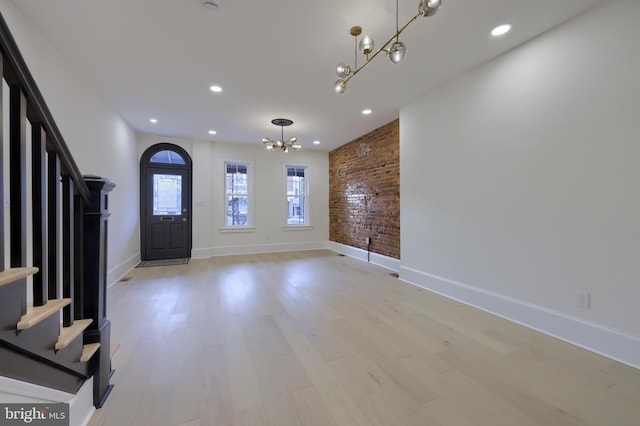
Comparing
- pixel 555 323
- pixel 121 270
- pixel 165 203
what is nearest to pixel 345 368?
pixel 555 323

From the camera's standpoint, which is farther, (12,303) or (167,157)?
(167,157)

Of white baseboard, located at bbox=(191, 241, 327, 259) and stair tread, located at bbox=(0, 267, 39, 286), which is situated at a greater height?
stair tread, located at bbox=(0, 267, 39, 286)

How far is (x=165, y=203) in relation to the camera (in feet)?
18.4

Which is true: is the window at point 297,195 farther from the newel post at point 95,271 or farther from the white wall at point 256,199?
the newel post at point 95,271

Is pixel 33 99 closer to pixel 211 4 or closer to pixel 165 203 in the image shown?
pixel 211 4

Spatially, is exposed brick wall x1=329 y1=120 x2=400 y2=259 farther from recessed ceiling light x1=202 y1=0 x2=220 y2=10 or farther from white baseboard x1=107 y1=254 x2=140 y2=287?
white baseboard x1=107 y1=254 x2=140 y2=287

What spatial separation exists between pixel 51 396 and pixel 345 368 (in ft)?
5.14

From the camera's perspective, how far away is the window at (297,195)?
6797 mm

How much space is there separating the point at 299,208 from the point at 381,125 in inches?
121

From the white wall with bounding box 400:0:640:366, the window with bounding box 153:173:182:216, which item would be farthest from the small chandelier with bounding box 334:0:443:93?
the window with bounding box 153:173:182:216

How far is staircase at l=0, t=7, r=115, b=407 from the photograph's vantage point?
38.1 inches

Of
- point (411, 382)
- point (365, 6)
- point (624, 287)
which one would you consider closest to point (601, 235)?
point (624, 287)

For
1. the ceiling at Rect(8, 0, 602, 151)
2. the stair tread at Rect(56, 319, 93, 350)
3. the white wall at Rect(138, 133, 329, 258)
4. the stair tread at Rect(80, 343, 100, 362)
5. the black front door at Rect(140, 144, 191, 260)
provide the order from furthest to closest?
the white wall at Rect(138, 133, 329, 258)
the black front door at Rect(140, 144, 191, 260)
the ceiling at Rect(8, 0, 602, 151)
the stair tread at Rect(80, 343, 100, 362)
the stair tread at Rect(56, 319, 93, 350)

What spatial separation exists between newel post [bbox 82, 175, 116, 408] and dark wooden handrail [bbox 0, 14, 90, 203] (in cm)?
6
